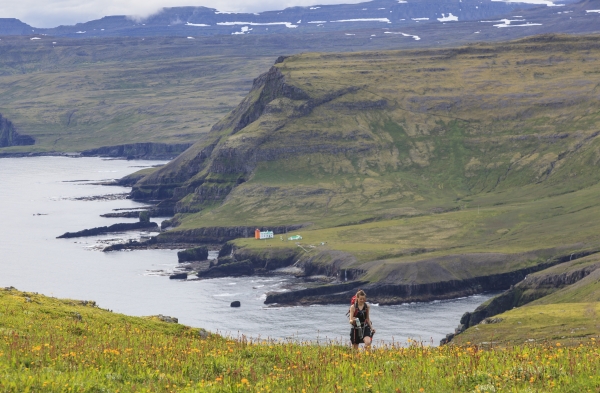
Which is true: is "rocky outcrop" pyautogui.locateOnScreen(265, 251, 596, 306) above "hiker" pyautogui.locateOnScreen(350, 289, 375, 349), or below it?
below

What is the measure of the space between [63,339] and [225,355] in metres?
5.60

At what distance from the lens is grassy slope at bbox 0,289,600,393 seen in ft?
85.4

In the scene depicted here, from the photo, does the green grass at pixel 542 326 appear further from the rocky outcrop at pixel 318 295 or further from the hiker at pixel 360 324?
the hiker at pixel 360 324

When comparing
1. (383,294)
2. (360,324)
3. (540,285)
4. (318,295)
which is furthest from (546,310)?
(360,324)

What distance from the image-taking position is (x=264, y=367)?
3003 cm

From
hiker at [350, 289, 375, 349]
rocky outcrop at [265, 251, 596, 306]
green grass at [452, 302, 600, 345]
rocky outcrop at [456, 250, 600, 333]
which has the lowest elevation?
→ rocky outcrop at [265, 251, 596, 306]

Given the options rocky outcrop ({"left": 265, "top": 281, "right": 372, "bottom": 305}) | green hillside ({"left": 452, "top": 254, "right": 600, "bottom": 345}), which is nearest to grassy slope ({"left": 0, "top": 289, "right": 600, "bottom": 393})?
green hillside ({"left": 452, "top": 254, "right": 600, "bottom": 345})

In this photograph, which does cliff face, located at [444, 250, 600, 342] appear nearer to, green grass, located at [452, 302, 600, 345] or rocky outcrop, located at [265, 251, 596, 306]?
rocky outcrop, located at [265, 251, 596, 306]

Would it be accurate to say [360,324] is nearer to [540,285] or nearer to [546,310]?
[546,310]

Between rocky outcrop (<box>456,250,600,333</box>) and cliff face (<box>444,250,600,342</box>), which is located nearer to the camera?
cliff face (<box>444,250,600,342</box>)

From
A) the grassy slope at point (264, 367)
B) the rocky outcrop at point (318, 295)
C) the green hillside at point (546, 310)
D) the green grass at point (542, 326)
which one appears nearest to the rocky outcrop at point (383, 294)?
the rocky outcrop at point (318, 295)

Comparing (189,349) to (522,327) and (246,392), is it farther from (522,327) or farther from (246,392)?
(522,327)

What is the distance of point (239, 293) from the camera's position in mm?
198250

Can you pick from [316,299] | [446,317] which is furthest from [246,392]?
[316,299]
